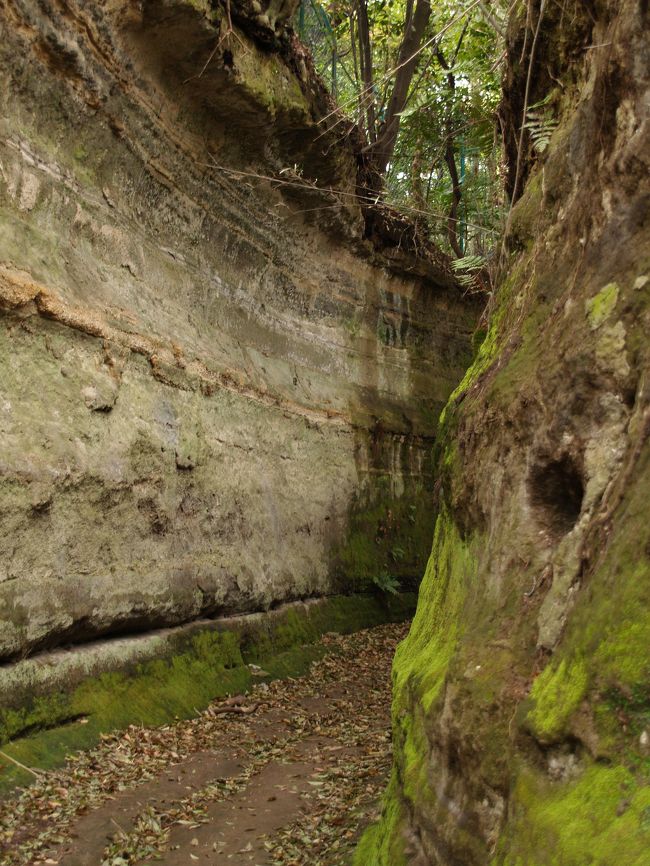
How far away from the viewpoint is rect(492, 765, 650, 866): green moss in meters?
1.96

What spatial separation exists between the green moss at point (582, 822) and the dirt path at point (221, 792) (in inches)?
Answer: 87.1

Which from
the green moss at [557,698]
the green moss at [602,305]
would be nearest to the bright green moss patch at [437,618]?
the green moss at [557,698]

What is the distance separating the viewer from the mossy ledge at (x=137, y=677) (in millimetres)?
5652

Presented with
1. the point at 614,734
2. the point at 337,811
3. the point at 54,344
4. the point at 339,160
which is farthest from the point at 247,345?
the point at 614,734

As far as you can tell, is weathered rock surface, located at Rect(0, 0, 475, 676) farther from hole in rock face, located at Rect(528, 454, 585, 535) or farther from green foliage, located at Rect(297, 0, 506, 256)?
hole in rock face, located at Rect(528, 454, 585, 535)

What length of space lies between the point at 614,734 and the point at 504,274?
3.28 meters

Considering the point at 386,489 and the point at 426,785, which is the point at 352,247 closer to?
the point at 386,489

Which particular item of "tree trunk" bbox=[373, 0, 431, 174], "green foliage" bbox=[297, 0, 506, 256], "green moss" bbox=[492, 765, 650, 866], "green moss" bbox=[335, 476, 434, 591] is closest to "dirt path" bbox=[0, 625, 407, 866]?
"green moss" bbox=[492, 765, 650, 866]

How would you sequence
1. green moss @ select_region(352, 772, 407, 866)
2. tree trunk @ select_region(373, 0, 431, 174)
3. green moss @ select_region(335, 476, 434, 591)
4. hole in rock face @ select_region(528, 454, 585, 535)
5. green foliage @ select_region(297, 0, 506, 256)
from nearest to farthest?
1. hole in rock face @ select_region(528, 454, 585, 535)
2. green moss @ select_region(352, 772, 407, 866)
3. green foliage @ select_region(297, 0, 506, 256)
4. green moss @ select_region(335, 476, 434, 591)
5. tree trunk @ select_region(373, 0, 431, 174)

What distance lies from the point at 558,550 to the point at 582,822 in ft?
3.47

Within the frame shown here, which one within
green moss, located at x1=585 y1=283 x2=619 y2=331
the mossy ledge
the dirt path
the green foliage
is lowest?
the dirt path

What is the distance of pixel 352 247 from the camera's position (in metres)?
11.6

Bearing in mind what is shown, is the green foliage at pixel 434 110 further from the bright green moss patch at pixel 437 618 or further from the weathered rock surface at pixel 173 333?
the bright green moss patch at pixel 437 618

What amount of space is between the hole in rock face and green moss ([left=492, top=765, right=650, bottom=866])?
1097 mm
